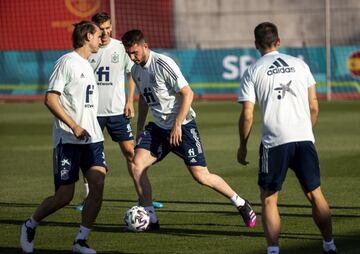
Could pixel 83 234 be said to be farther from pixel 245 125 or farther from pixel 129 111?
pixel 129 111

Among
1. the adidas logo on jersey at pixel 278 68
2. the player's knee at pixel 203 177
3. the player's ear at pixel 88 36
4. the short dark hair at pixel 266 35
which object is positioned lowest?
the player's knee at pixel 203 177

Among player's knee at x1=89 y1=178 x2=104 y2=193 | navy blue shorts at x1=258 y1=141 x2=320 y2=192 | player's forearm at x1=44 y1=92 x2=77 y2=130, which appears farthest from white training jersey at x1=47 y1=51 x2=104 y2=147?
navy blue shorts at x1=258 y1=141 x2=320 y2=192

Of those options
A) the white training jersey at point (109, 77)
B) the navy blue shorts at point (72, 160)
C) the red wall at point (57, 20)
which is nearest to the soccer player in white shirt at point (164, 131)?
the navy blue shorts at point (72, 160)

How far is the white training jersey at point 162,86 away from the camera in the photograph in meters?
11.4

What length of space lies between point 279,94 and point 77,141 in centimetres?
218

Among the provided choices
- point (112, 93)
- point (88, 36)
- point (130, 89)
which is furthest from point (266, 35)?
point (130, 89)

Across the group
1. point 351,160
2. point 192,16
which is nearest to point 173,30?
point 192,16

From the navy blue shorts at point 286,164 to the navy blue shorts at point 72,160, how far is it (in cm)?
183

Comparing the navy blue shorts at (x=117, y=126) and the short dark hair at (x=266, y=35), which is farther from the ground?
the short dark hair at (x=266, y=35)

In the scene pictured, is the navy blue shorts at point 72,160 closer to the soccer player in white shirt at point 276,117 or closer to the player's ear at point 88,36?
the player's ear at point 88,36

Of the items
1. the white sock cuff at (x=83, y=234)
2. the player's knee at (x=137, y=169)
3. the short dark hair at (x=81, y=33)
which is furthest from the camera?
the player's knee at (x=137, y=169)

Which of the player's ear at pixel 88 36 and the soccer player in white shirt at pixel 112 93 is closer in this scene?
the player's ear at pixel 88 36

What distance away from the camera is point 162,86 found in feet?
37.7

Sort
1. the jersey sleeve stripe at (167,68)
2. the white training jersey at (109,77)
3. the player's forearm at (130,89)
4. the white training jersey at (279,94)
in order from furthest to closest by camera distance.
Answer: the player's forearm at (130,89), the white training jersey at (109,77), the jersey sleeve stripe at (167,68), the white training jersey at (279,94)
